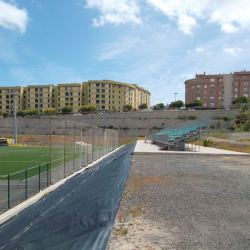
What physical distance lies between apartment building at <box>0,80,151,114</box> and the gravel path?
277ft

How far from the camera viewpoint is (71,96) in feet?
296

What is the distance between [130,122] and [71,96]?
37.8 m

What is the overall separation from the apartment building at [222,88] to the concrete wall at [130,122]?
3112cm

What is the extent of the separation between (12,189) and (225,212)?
6.98 m

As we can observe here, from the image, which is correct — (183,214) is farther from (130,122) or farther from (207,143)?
(130,122)

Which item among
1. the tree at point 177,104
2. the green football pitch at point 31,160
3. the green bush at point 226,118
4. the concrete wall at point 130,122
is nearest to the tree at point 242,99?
the tree at point 177,104

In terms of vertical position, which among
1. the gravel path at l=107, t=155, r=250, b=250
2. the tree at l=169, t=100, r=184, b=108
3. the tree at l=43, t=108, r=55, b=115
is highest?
the tree at l=169, t=100, r=184, b=108

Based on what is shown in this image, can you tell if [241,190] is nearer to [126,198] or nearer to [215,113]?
[126,198]

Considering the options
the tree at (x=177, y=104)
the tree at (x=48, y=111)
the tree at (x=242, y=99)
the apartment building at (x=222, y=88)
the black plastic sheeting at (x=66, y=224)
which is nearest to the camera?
the black plastic sheeting at (x=66, y=224)

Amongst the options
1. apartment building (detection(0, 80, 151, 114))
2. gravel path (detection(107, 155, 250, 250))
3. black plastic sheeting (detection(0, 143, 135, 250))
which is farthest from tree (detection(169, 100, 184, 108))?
black plastic sheeting (detection(0, 143, 135, 250))

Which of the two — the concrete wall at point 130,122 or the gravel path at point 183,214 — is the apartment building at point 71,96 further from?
the gravel path at point 183,214

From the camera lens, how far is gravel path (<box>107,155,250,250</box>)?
12.5ft

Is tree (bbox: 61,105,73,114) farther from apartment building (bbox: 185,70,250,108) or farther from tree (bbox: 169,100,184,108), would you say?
apartment building (bbox: 185,70,250,108)

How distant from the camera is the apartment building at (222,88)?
3526 inches
